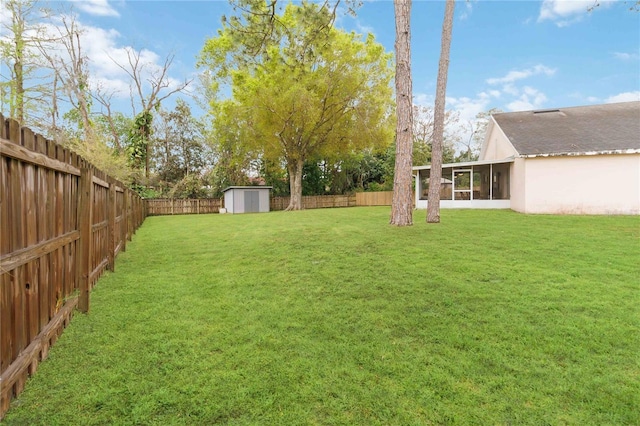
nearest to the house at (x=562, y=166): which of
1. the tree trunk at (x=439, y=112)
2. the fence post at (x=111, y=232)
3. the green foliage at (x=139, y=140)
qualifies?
the tree trunk at (x=439, y=112)

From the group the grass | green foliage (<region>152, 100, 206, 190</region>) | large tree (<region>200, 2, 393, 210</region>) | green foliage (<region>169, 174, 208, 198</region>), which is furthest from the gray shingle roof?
green foliage (<region>152, 100, 206, 190</region>)

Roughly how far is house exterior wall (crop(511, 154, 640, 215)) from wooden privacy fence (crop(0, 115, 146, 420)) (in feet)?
48.2

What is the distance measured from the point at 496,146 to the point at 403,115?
11.7 metres

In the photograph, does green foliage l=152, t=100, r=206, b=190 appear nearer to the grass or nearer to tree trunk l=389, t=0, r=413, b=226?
tree trunk l=389, t=0, r=413, b=226

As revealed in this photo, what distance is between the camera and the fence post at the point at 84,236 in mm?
3318

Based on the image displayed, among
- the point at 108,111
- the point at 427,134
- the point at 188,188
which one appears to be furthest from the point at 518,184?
the point at 108,111

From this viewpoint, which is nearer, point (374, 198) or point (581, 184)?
point (581, 184)

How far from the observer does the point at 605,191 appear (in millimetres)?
12656

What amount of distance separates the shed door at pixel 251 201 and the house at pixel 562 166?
11.2 m

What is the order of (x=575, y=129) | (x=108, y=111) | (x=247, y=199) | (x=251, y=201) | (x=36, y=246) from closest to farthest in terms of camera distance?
(x=36, y=246)
(x=575, y=129)
(x=247, y=199)
(x=251, y=201)
(x=108, y=111)

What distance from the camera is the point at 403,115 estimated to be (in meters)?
8.43

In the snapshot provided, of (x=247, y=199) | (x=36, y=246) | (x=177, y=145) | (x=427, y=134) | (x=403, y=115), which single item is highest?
(x=427, y=134)

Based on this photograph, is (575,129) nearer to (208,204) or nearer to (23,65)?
(208,204)

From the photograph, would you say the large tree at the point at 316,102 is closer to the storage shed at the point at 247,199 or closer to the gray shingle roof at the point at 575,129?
the storage shed at the point at 247,199
